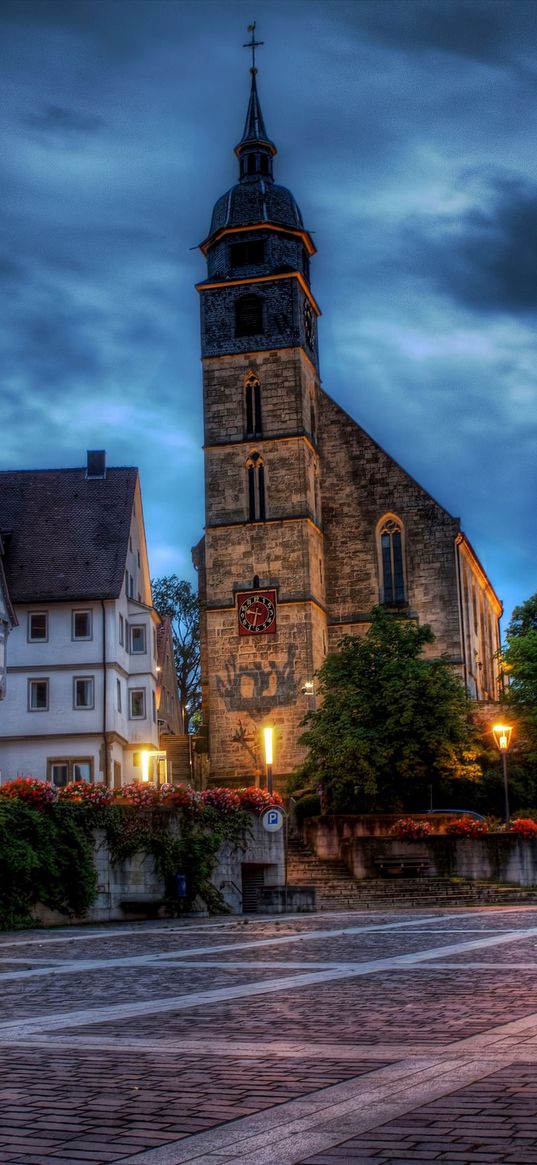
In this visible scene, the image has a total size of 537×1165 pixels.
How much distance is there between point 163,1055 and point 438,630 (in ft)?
169

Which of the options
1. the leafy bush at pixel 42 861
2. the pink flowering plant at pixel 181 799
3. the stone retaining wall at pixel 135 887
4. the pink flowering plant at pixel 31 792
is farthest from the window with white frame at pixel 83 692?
the pink flowering plant at pixel 31 792

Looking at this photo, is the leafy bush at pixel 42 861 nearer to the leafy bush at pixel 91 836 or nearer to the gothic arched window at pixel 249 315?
the leafy bush at pixel 91 836

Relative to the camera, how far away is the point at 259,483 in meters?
58.3

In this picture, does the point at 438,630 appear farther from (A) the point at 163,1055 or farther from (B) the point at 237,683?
(A) the point at 163,1055

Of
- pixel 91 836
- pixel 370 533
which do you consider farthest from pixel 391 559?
pixel 91 836

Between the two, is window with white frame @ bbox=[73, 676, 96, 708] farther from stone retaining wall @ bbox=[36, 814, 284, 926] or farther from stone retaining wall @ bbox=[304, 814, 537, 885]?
stone retaining wall @ bbox=[36, 814, 284, 926]

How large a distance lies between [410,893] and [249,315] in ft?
117

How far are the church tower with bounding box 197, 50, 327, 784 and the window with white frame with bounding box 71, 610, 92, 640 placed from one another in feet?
46.2

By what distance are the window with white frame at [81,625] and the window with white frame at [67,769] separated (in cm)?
388

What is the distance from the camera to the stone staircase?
29.8m

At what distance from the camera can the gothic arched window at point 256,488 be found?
58.2 meters

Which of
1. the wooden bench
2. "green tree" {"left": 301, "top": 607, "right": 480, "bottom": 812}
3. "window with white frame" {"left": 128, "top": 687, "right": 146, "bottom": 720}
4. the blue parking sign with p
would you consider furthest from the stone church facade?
the blue parking sign with p

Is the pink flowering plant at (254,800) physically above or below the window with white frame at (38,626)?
below

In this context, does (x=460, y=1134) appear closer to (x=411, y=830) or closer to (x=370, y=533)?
(x=411, y=830)
